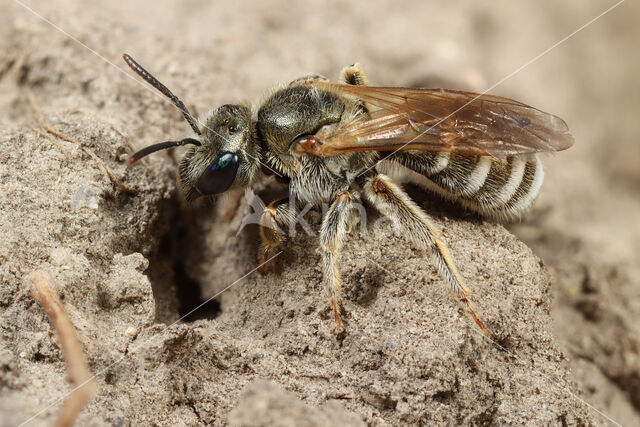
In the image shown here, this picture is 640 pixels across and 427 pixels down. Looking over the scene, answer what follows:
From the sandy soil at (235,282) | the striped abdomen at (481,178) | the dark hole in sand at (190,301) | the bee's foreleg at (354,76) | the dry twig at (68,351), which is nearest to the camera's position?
the dry twig at (68,351)

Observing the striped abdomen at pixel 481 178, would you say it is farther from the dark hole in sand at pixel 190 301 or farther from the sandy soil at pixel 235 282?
the dark hole in sand at pixel 190 301

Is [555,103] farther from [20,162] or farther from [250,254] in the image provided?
[20,162]

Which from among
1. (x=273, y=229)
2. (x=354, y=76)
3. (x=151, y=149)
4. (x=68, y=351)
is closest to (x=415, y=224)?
(x=273, y=229)

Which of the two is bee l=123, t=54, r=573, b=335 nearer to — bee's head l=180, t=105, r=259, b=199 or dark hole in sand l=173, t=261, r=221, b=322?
bee's head l=180, t=105, r=259, b=199

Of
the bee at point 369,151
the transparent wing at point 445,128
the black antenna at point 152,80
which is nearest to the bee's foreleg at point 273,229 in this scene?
the bee at point 369,151

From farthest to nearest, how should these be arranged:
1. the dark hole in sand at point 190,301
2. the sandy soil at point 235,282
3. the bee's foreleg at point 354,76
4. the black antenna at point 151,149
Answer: the bee's foreleg at point 354,76, the dark hole in sand at point 190,301, the black antenna at point 151,149, the sandy soil at point 235,282

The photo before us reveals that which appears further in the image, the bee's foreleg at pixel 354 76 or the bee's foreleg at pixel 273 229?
the bee's foreleg at pixel 354 76

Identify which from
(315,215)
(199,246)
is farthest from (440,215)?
(199,246)

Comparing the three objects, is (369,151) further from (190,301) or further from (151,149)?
Answer: (190,301)
